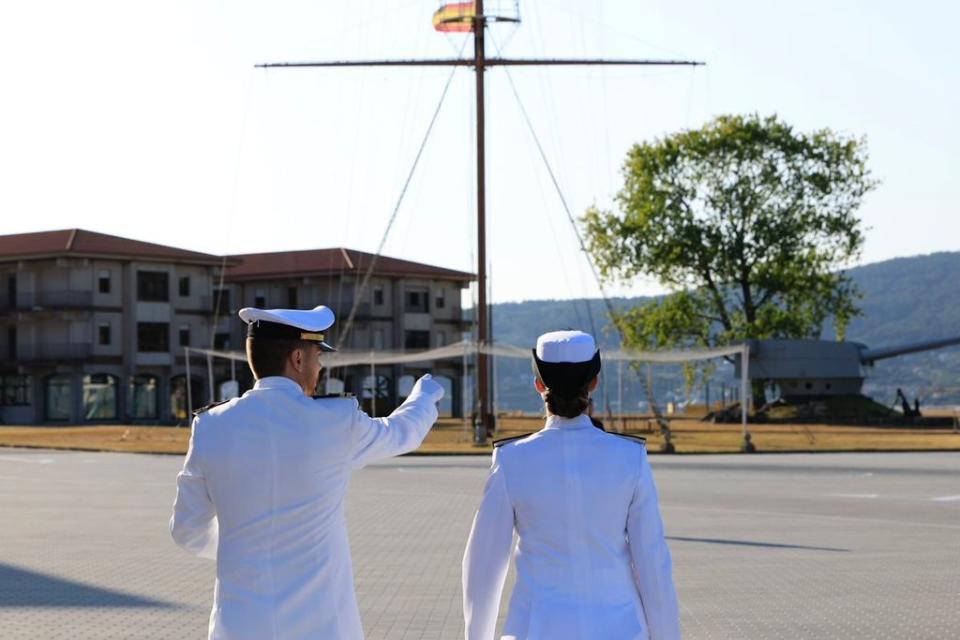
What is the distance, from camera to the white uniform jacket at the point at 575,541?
480cm

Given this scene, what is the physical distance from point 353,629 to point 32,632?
252 inches

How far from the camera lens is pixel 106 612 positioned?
1196 centimetres

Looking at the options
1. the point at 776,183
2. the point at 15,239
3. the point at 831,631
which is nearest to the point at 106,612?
the point at 831,631

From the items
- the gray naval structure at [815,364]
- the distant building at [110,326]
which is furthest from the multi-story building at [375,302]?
the gray naval structure at [815,364]

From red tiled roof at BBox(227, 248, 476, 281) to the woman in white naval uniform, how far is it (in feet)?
294

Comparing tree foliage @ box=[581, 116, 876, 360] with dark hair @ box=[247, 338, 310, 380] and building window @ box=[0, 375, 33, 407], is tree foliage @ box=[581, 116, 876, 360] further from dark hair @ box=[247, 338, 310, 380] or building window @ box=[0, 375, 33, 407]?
dark hair @ box=[247, 338, 310, 380]

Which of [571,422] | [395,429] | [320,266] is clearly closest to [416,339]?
[320,266]

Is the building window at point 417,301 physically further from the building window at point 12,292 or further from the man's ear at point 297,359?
the man's ear at point 297,359

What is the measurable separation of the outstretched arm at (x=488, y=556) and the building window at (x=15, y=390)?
3305 inches

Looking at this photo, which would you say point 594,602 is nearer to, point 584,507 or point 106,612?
point 584,507

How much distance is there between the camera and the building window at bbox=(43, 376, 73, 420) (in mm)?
85500

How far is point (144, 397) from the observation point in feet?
289

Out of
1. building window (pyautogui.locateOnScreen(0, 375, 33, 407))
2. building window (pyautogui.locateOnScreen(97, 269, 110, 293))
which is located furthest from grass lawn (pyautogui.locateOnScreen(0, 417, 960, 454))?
building window (pyautogui.locateOnScreen(97, 269, 110, 293))

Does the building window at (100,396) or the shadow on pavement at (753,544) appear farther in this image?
the building window at (100,396)
